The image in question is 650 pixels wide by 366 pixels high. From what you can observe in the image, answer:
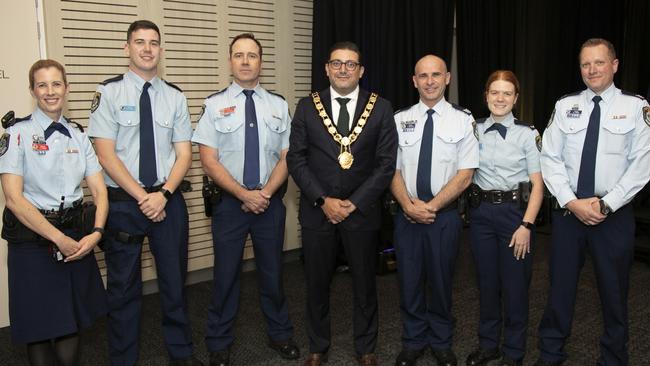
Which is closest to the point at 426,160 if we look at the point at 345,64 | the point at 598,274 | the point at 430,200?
the point at 430,200

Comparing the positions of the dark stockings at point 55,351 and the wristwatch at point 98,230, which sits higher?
the wristwatch at point 98,230

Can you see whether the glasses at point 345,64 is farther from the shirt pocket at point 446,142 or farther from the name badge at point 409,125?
the shirt pocket at point 446,142

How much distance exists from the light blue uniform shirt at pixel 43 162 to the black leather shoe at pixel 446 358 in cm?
204

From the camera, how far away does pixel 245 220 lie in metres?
3.21

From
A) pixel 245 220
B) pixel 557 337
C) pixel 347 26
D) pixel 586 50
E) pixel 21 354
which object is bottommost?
pixel 21 354

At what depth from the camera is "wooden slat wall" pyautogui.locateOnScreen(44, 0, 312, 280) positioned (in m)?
4.14

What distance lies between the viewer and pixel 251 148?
10.5ft

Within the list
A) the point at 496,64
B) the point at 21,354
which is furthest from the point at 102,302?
the point at 496,64

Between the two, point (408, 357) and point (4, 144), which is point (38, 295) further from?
point (408, 357)

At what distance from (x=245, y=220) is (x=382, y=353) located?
113 cm

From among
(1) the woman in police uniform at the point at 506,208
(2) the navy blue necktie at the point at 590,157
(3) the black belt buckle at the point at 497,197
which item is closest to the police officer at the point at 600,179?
(2) the navy blue necktie at the point at 590,157

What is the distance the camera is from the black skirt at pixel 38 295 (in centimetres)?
247

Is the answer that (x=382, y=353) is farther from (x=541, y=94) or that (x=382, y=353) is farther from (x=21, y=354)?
(x=541, y=94)

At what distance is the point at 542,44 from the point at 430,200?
17.7ft
